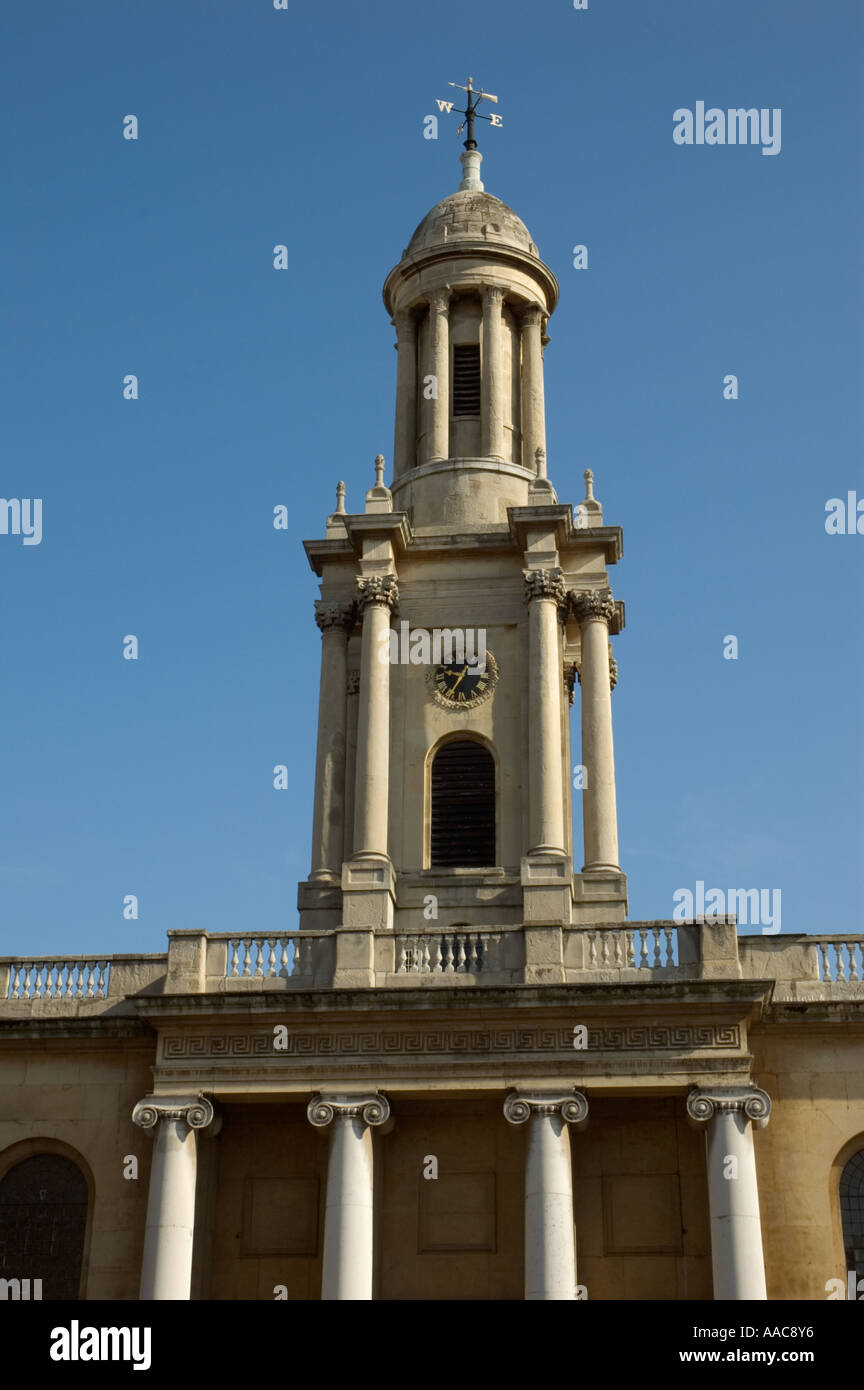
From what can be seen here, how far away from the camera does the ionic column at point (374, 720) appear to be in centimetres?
3250

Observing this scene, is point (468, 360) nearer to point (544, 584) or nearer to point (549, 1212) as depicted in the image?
point (544, 584)

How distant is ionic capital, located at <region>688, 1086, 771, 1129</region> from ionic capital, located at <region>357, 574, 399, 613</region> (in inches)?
456

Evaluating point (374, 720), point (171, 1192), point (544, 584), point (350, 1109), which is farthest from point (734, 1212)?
point (544, 584)

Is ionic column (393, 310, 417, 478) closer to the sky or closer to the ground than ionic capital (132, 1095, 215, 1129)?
closer to the sky

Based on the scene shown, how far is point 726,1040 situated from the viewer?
2778 cm

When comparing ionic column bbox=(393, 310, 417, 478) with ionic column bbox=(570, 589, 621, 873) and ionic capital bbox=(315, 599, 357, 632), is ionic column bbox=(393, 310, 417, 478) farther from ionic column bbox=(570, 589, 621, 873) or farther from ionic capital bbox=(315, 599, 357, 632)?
ionic column bbox=(570, 589, 621, 873)

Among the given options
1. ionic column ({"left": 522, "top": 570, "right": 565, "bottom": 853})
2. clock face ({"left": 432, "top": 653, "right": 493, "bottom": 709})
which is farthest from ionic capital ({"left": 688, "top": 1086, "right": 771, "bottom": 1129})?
clock face ({"left": 432, "top": 653, "right": 493, "bottom": 709})

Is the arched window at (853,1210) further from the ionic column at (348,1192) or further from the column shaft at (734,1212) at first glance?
the ionic column at (348,1192)

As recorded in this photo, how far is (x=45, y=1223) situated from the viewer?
1144 inches

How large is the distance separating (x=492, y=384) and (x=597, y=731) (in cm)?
809

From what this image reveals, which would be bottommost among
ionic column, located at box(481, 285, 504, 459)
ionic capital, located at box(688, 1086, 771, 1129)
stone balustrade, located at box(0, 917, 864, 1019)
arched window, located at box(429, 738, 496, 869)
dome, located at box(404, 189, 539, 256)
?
ionic capital, located at box(688, 1086, 771, 1129)

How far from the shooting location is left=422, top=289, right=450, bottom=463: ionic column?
3772 centimetres
